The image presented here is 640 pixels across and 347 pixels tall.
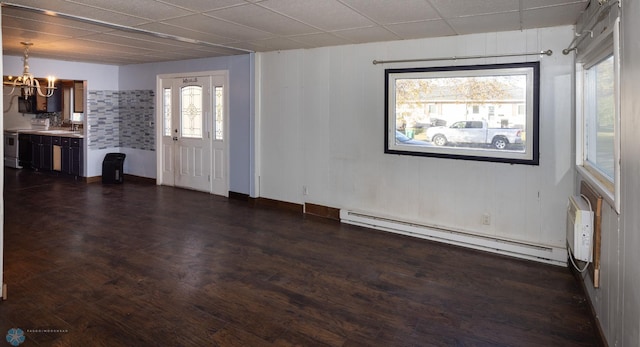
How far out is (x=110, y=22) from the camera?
13.9ft

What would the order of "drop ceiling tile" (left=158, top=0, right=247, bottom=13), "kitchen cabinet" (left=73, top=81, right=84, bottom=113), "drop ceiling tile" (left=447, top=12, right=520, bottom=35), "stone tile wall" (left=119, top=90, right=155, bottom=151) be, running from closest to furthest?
1. "drop ceiling tile" (left=158, top=0, right=247, bottom=13)
2. "drop ceiling tile" (left=447, top=12, right=520, bottom=35)
3. "stone tile wall" (left=119, top=90, right=155, bottom=151)
4. "kitchen cabinet" (left=73, top=81, right=84, bottom=113)

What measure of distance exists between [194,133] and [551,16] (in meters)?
5.68

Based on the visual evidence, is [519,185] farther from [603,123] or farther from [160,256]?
[160,256]

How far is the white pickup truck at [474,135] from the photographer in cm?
425

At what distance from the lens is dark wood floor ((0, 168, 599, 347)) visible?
2625 mm

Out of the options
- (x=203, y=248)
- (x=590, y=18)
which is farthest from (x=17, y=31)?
(x=590, y=18)

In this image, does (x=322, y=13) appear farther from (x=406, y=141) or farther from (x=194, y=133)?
(x=194, y=133)

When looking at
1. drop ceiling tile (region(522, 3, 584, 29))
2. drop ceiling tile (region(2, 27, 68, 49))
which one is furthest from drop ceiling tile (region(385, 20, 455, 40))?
drop ceiling tile (region(2, 27, 68, 49))

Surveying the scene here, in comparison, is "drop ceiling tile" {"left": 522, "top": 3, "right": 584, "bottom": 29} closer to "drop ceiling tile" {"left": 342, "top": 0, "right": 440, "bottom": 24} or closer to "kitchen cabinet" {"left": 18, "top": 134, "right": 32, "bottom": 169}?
"drop ceiling tile" {"left": 342, "top": 0, "right": 440, "bottom": 24}

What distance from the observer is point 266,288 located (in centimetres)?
331

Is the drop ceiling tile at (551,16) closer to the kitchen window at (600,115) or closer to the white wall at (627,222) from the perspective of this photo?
the kitchen window at (600,115)

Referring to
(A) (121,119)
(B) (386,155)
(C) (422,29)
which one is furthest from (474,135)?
(A) (121,119)

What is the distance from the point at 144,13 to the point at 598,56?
3.77 metres

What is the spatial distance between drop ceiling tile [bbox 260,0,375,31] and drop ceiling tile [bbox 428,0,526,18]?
29.1 inches
